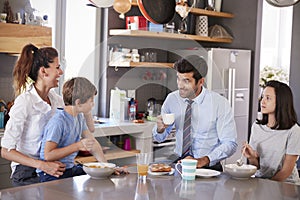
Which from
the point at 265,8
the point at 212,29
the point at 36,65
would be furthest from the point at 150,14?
the point at 265,8

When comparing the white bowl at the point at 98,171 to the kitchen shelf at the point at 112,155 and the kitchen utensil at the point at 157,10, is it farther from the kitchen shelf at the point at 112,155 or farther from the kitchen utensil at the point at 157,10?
the kitchen shelf at the point at 112,155

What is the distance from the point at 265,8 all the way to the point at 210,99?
4.81m

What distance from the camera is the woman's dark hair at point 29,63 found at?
3.25 m

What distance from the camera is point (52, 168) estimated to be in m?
2.92

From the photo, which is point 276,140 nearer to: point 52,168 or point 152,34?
point 52,168

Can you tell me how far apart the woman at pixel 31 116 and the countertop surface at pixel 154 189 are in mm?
458

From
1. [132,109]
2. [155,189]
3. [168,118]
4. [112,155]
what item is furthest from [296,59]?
[155,189]

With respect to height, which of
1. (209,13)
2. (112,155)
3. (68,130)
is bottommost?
(112,155)

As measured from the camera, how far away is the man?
11.0 ft

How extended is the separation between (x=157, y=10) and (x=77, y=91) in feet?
2.31

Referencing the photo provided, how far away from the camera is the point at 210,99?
3.47 m

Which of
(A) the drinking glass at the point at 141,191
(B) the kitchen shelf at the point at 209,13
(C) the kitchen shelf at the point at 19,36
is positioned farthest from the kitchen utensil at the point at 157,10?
(B) the kitchen shelf at the point at 209,13

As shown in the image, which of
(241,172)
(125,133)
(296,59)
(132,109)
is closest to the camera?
(241,172)

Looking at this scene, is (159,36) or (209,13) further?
(209,13)
